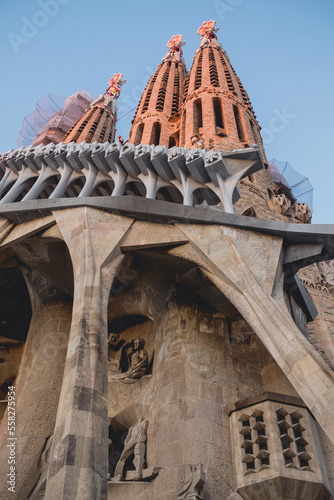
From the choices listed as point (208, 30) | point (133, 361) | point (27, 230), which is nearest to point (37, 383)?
point (133, 361)

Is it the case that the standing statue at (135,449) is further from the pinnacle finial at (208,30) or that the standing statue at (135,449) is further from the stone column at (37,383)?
the pinnacle finial at (208,30)

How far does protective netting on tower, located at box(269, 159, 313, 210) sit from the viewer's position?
765 inches

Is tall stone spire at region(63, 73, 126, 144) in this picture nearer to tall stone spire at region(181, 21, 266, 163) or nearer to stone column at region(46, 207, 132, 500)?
tall stone spire at region(181, 21, 266, 163)

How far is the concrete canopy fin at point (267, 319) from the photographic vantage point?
4.86 m

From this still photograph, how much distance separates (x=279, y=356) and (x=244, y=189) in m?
9.53

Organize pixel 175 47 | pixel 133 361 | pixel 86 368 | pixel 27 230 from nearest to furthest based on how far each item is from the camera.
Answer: pixel 86 368, pixel 27 230, pixel 133 361, pixel 175 47

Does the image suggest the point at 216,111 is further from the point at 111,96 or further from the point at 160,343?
the point at 111,96

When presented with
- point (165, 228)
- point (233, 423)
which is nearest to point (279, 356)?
point (233, 423)

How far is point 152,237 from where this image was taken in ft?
24.5

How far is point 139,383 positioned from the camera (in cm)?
827

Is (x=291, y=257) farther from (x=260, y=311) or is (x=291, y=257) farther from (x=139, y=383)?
(x=139, y=383)

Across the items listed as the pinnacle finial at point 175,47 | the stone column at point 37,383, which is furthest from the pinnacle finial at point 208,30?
the stone column at point 37,383

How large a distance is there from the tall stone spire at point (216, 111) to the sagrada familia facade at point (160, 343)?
6.73 meters

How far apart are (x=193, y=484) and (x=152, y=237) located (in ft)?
11.5
